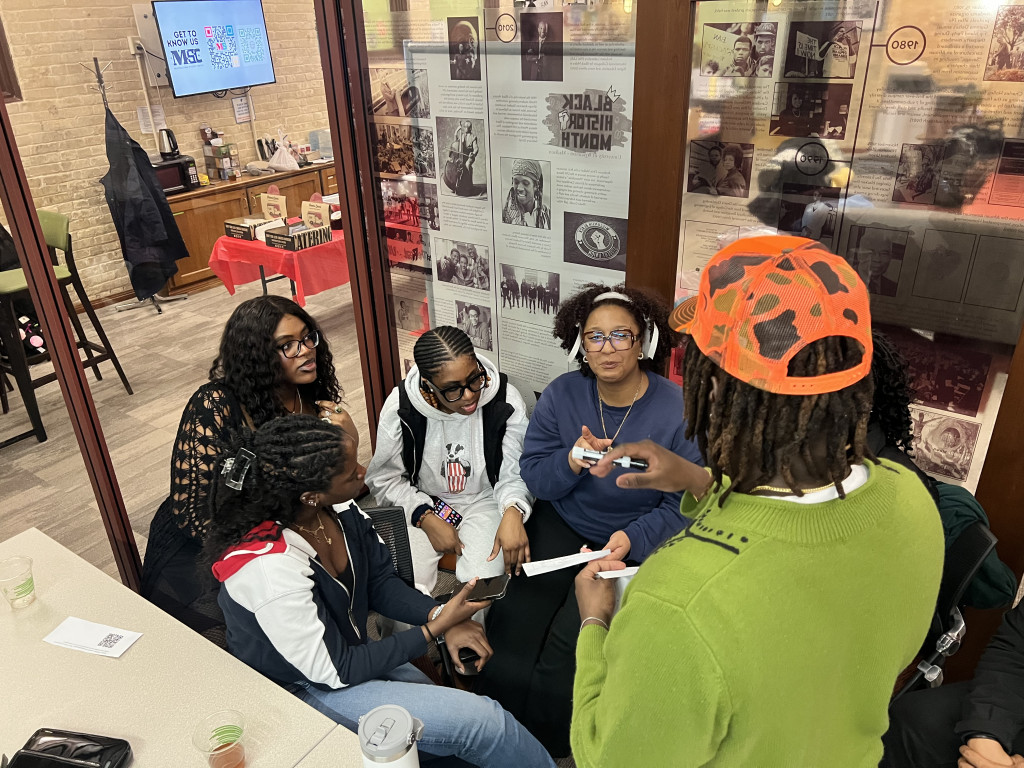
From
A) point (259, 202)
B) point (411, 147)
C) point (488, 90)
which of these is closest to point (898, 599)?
point (488, 90)

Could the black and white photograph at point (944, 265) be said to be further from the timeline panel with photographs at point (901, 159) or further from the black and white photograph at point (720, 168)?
the black and white photograph at point (720, 168)

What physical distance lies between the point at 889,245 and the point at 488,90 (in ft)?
4.37

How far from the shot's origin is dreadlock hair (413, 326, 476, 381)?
2252mm

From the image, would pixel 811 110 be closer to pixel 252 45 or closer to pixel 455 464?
pixel 455 464

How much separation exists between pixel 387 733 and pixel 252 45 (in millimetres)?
3070

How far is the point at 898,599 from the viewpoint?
2.91ft

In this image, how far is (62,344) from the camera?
2617mm

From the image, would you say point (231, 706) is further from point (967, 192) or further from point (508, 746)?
point (967, 192)

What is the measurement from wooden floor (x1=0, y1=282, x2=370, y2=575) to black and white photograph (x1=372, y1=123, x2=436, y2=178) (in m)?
0.65

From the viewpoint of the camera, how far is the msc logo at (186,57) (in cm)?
314

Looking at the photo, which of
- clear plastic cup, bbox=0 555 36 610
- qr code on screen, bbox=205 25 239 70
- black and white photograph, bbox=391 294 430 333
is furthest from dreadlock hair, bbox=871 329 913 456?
qr code on screen, bbox=205 25 239 70

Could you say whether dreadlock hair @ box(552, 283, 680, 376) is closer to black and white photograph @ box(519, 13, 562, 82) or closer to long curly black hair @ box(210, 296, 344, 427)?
black and white photograph @ box(519, 13, 562, 82)

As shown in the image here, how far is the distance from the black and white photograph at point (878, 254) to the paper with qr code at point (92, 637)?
205cm

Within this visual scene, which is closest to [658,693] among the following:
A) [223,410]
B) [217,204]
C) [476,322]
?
[223,410]
